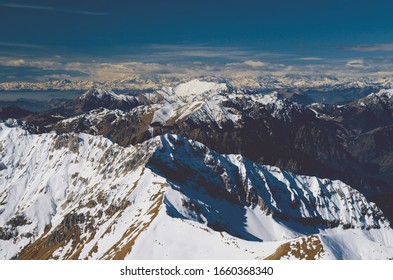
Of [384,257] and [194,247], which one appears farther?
[194,247]

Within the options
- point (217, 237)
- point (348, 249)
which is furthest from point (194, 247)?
point (348, 249)

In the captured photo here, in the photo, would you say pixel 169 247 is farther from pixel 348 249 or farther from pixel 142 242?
pixel 348 249
